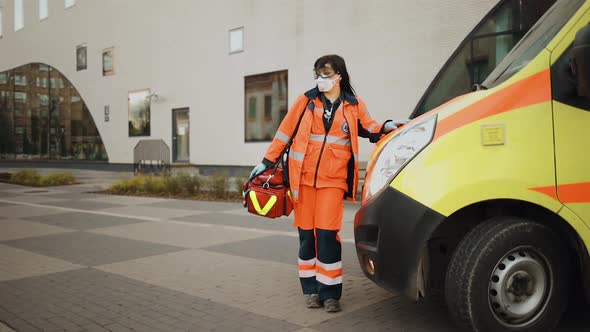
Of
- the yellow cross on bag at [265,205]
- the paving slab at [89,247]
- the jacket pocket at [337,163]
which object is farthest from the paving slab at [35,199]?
the jacket pocket at [337,163]

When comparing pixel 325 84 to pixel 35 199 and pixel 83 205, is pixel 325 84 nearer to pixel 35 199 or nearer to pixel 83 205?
pixel 83 205

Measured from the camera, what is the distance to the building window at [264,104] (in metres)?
18.7

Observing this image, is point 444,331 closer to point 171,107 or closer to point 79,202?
point 79,202

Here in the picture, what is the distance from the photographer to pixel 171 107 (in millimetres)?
22594

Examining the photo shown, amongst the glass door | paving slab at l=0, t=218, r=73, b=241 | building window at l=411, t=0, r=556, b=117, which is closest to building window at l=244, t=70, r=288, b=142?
the glass door

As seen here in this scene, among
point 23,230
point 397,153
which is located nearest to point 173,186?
point 23,230

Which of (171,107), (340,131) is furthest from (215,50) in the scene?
(340,131)

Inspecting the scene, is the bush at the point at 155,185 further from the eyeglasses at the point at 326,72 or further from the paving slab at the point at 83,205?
the eyeglasses at the point at 326,72

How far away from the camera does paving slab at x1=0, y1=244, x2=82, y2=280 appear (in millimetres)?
5531

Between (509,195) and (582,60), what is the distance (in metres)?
0.80

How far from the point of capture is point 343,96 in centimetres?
436

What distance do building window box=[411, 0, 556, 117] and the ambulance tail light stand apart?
425 inches

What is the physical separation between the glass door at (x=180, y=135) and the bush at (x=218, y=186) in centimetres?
871

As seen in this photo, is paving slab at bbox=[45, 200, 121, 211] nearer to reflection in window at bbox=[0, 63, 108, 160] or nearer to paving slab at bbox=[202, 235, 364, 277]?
paving slab at bbox=[202, 235, 364, 277]
